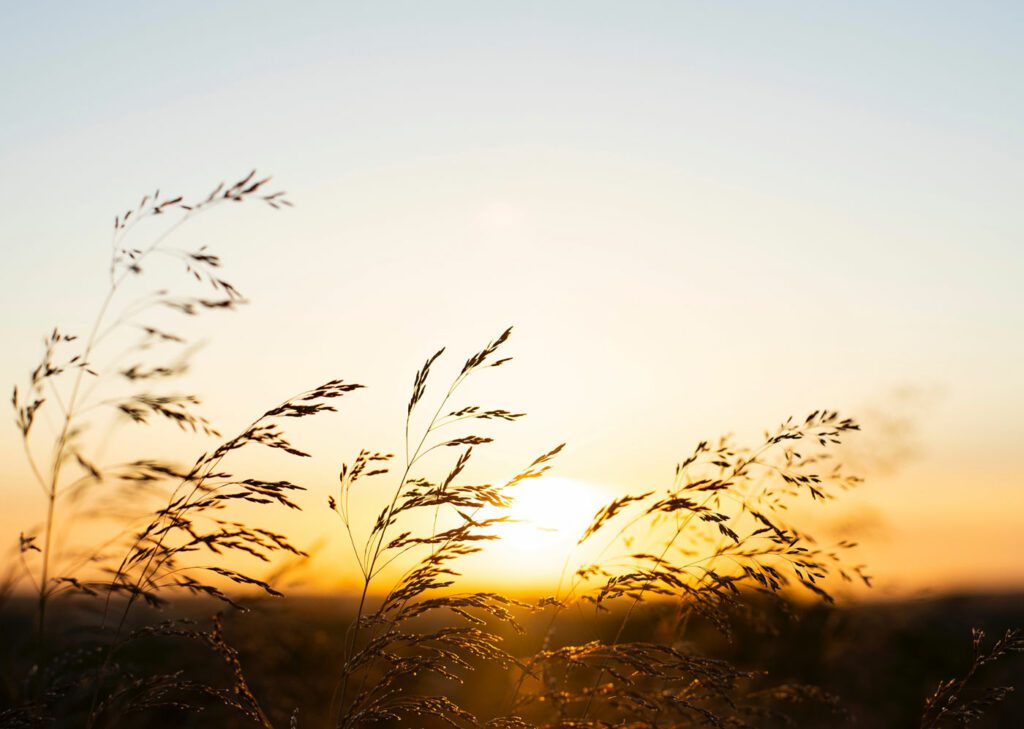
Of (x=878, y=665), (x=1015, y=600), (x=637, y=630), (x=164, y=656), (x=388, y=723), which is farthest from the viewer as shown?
(x=1015, y=600)

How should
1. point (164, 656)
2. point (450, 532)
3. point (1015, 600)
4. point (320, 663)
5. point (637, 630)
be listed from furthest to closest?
point (1015, 600) → point (637, 630) → point (164, 656) → point (320, 663) → point (450, 532)

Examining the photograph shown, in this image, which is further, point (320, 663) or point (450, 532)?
point (320, 663)

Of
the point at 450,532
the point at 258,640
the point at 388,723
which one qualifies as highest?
the point at 450,532

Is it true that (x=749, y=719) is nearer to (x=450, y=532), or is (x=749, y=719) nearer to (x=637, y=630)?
(x=450, y=532)

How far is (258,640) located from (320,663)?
3254 millimetres

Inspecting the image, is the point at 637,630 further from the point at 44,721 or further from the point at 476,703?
the point at 44,721

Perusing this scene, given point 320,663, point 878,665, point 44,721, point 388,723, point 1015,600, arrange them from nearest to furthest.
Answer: point 44,721
point 388,723
point 320,663
point 878,665
point 1015,600

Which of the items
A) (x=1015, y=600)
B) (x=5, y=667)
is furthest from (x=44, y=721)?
(x=1015, y=600)

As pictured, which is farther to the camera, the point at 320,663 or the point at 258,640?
the point at 320,663

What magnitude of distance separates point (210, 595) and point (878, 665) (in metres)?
6.74

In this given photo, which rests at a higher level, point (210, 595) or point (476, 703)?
point (210, 595)

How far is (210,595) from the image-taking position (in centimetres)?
293

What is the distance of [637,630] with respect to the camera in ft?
29.8

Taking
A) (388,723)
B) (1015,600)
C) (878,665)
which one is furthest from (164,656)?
(1015,600)
